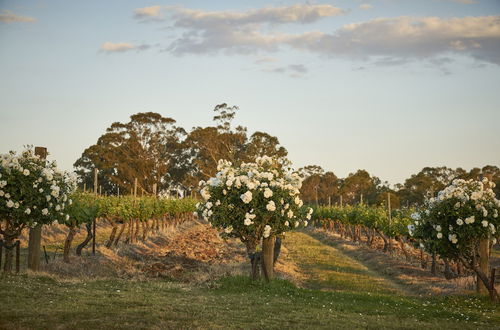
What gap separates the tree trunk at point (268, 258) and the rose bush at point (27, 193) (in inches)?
206

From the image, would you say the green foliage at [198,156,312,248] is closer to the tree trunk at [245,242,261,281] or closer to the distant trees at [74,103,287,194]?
the tree trunk at [245,242,261,281]

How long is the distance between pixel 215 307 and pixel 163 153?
184 feet

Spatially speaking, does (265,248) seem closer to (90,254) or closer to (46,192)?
(46,192)

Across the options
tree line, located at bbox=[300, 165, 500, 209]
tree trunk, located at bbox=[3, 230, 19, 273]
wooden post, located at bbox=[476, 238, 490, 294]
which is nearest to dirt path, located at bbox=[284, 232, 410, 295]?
wooden post, located at bbox=[476, 238, 490, 294]

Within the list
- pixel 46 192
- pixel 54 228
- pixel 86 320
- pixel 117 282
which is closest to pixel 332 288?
pixel 117 282

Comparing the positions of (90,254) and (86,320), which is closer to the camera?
(86,320)

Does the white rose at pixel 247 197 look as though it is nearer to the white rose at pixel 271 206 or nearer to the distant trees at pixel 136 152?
the white rose at pixel 271 206

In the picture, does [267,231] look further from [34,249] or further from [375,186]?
[375,186]

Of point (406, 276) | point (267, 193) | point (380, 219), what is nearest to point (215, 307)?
point (267, 193)

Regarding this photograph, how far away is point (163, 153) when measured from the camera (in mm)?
66062

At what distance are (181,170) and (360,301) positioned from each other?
60111 mm

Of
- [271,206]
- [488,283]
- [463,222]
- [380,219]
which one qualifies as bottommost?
[488,283]

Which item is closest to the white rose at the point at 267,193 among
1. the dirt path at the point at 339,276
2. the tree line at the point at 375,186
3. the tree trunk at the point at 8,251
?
the dirt path at the point at 339,276

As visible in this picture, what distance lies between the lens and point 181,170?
7194 cm
